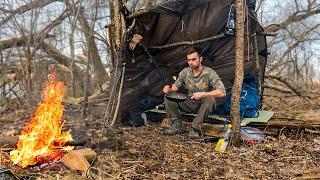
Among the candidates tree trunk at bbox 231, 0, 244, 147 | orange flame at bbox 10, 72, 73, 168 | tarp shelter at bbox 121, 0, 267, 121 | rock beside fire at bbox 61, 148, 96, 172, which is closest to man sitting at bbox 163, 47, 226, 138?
tree trunk at bbox 231, 0, 244, 147

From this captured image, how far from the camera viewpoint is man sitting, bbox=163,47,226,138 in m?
5.96

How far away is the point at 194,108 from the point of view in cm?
662

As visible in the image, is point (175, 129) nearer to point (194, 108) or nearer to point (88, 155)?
point (194, 108)

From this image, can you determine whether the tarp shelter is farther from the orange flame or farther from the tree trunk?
the orange flame

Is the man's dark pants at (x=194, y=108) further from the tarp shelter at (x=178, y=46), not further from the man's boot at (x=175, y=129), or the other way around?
the tarp shelter at (x=178, y=46)

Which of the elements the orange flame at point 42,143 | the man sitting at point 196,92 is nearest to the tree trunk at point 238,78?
the man sitting at point 196,92

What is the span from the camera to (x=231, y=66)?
24.0 feet

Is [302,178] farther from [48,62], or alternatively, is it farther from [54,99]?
[48,62]

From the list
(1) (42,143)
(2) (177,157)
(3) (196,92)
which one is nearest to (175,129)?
(3) (196,92)

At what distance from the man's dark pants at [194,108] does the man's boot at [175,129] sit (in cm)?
8

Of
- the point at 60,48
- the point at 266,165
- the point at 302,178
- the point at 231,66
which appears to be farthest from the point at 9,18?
the point at 302,178

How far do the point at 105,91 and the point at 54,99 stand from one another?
18.4 ft

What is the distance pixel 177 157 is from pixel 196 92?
1.60m

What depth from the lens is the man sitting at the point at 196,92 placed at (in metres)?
5.96
